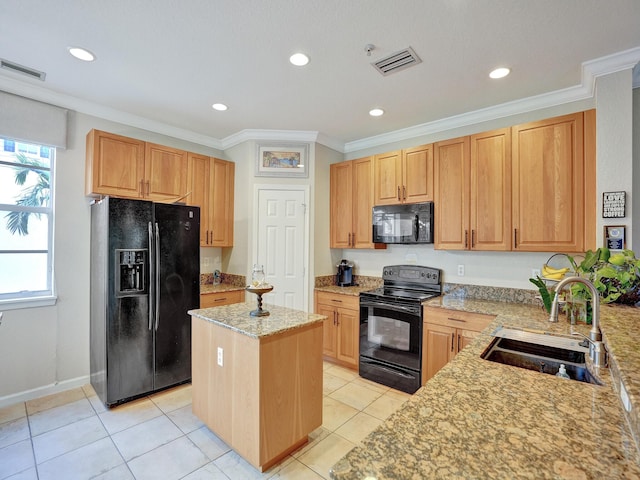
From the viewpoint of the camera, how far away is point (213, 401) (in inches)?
86.7

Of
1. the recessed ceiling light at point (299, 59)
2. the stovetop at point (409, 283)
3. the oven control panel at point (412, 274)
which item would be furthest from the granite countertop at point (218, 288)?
the recessed ceiling light at point (299, 59)

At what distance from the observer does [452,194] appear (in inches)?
121

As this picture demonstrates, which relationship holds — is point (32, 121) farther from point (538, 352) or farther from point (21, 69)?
point (538, 352)

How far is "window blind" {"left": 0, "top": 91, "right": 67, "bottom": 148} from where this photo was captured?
2.62 meters

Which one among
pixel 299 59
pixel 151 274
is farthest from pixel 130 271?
pixel 299 59

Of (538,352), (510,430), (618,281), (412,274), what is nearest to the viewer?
(510,430)

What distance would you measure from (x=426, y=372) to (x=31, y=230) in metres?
3.95

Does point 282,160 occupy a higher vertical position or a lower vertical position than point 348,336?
higher

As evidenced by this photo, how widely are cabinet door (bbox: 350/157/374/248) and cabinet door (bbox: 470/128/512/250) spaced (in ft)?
3.79

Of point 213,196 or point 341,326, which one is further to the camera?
point 213,196

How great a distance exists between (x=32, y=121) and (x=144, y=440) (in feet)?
9.43

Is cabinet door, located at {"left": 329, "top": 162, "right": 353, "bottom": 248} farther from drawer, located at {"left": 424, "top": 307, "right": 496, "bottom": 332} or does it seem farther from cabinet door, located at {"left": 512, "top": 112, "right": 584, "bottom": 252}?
cabinet door, located at {"left": 512, "top": 112, "right": 584, "bottom": 252}

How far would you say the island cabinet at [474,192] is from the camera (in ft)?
9.14

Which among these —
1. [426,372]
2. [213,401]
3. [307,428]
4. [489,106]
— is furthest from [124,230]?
[489,106]
